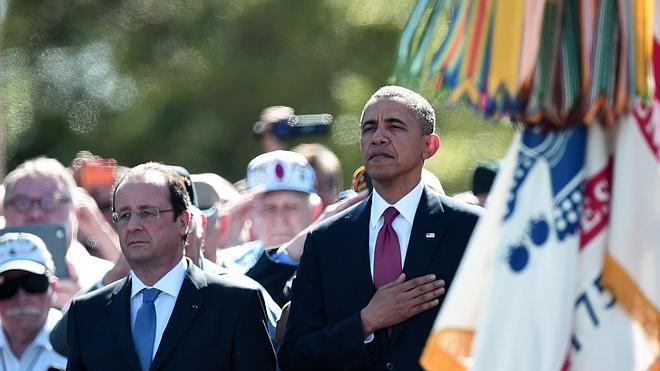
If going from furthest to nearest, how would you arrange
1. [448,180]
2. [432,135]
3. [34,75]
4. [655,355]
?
1. [34,75]
2. [448,180]
3. [432,135]
4. [655,355]

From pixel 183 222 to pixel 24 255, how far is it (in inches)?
46.1

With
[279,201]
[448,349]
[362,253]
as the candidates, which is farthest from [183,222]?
[448,349]

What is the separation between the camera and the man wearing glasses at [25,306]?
7.07 m

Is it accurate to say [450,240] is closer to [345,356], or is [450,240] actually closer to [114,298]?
[345,356]

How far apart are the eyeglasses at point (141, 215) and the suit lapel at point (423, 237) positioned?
3.63 ft

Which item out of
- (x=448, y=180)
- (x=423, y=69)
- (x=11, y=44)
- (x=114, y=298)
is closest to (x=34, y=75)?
(x=11, y=44)

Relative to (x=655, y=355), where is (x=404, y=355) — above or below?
below

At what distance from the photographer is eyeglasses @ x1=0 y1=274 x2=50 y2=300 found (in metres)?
7.14

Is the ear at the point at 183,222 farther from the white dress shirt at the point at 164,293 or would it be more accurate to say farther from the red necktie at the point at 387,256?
the red necktie at the point at 387,256

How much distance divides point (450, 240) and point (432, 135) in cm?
52

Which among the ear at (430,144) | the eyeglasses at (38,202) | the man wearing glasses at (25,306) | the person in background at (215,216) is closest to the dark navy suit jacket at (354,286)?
the ear at (430,144)

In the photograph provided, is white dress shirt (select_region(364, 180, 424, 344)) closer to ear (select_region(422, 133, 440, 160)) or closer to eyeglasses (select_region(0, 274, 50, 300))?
ear (select_region(422, 133, 440, 160))

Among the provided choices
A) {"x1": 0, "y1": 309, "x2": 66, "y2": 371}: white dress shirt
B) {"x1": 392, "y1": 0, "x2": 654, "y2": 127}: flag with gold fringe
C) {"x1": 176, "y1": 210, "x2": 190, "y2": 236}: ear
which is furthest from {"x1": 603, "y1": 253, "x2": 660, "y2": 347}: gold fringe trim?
{"x1": 0, "y1": 309, "x2": 66, "y2": 371}: white dress shirt

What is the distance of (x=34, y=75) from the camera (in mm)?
16422
